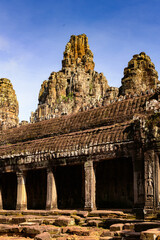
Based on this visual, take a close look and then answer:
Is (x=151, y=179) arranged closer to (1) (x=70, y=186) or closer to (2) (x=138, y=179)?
(2) (x=138, y=179)

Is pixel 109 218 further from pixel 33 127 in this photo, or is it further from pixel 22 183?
pixel 33 127

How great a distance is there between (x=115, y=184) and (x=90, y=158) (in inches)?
99.6

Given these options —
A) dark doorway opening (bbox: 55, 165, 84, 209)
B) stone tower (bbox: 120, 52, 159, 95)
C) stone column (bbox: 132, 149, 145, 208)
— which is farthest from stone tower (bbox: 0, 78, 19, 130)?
stone column (bbox: 132, 149, 145, 208)

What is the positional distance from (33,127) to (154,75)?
39.2 meters

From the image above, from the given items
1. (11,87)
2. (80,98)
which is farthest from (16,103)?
(80,98)

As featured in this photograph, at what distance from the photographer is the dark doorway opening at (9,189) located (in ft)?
72.9

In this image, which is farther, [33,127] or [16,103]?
[16,103]

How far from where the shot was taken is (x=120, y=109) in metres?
18.8

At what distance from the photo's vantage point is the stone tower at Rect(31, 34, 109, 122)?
98.9m

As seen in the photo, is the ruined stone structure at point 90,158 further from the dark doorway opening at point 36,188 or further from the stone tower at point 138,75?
the stone tower at point 138,75

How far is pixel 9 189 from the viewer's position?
74.1 feet

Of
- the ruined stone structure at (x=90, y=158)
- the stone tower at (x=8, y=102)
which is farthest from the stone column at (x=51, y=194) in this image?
the stone tower at (x=8, y=102)

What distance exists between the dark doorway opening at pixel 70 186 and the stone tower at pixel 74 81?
238ft

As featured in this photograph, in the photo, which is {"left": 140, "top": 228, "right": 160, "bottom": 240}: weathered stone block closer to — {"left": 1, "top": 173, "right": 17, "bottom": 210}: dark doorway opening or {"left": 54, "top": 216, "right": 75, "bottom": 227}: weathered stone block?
{"left": 54, "top": 216, "right": 75, "bottom": 227}: weathered stone block
